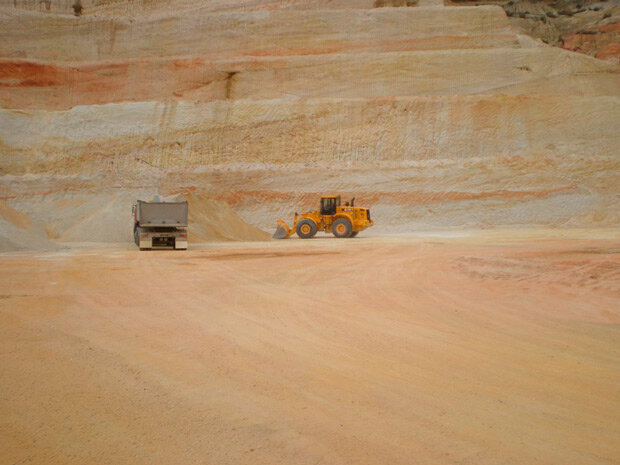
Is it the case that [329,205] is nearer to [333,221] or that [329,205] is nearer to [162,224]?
[333,221]

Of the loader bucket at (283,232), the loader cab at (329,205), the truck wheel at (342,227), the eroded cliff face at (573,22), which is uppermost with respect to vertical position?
the eroded cliff face at (573,22)

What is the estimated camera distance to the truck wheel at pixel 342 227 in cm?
2056

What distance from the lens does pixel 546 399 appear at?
11.0 ft

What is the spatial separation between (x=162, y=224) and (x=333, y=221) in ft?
23.8

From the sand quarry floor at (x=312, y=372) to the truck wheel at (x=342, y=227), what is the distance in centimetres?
1226

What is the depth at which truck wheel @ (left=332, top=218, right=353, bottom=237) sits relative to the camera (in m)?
20.6

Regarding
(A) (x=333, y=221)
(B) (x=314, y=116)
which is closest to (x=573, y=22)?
(B) (x=314, y=116)

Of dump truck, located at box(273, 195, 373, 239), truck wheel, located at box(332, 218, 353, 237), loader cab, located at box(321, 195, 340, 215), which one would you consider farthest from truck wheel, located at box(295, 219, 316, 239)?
truck wheel, located at box(332, 218, 353, 237)

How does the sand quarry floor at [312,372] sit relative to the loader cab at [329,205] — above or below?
below

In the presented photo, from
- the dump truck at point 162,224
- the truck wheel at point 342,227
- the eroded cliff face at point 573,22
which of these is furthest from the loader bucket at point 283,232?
the eroded cliff face at point 573,22

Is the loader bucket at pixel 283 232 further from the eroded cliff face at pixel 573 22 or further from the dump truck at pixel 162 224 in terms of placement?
the eroded cliff face at pixel 573 22

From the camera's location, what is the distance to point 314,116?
3158 centimetres

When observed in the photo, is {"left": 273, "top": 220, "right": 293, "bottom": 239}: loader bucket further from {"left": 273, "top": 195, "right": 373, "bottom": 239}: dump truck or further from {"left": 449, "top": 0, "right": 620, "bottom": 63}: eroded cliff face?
{"left": 449, "top": 0, "right": 620, "bottom": 63}: eroded cliff face

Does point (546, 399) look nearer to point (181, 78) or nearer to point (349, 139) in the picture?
point (349, 139)
